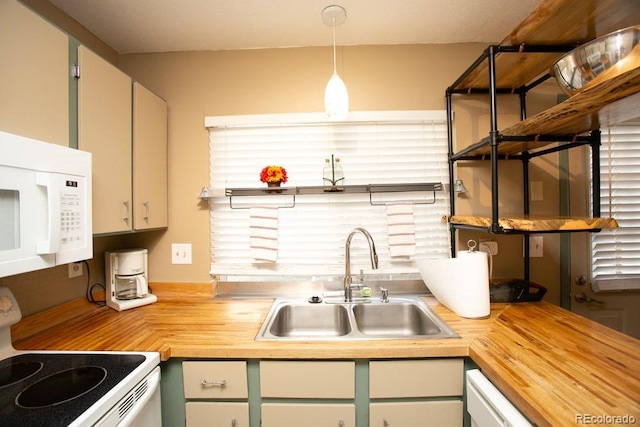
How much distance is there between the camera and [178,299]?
1718 millimetres

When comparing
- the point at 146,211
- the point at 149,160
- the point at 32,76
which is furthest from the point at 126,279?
the point at 32,76

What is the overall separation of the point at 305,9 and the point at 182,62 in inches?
A: 34.9

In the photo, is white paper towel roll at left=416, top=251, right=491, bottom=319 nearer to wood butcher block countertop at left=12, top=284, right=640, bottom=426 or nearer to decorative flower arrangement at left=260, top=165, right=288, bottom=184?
wood butcher block countertop at left=12, top=284, right=640, bottom=426

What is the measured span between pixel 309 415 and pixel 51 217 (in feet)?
3.84

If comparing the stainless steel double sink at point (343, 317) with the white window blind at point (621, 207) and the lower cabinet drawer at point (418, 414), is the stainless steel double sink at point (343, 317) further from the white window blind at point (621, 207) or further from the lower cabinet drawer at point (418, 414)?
the white window blind at point (621, 207)

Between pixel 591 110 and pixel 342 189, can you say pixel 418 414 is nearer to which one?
pixel 342 189

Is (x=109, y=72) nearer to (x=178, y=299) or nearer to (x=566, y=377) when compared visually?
(x=178, y=299)

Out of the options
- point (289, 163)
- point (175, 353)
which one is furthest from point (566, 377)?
point (289, 163)

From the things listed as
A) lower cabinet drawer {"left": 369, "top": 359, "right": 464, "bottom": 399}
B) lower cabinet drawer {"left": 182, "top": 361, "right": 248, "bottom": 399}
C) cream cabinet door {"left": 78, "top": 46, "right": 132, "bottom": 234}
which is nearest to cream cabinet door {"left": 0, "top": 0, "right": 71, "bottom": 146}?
cream cabinet door {"left": 78, "top": 46, "right": 132, "bottom": 234}

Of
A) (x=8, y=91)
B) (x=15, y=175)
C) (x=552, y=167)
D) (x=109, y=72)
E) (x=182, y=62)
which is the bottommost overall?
(x=15, y=175)

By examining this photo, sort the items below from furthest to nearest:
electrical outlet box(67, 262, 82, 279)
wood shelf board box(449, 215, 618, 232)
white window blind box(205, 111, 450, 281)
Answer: white window blind box(205, 111, 450, 281)
electrical outlet box(67, 262, 82, 279)
wood shelf board box(449, 215, 618, 232)

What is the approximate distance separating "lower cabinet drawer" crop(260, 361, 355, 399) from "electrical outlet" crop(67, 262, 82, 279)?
1.15 meters

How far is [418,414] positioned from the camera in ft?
3.68

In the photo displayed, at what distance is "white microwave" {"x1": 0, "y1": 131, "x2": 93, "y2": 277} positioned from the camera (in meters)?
0.83
